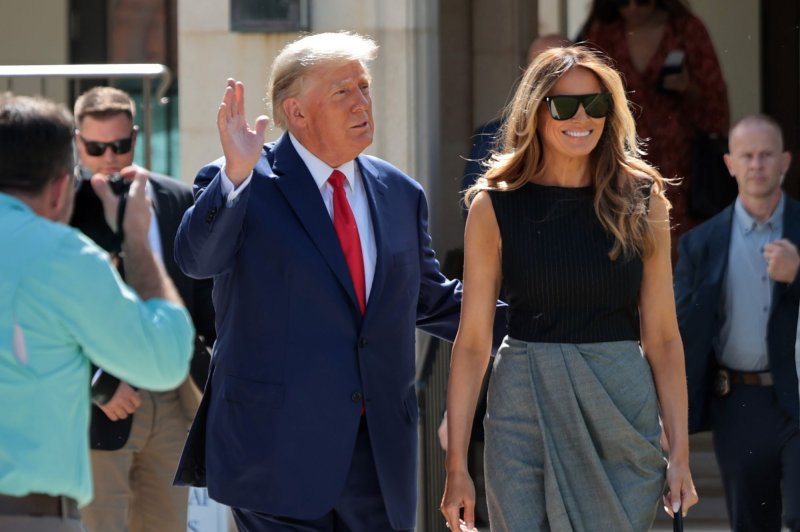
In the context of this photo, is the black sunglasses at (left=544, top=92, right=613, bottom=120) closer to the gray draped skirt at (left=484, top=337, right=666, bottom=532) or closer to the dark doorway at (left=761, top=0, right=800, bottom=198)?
the gray draped skirt at (left=484, top=337, right=666, bottom=532)

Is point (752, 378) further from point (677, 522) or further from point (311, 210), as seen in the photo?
point (311, 210)

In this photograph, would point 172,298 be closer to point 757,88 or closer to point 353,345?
point 353,345

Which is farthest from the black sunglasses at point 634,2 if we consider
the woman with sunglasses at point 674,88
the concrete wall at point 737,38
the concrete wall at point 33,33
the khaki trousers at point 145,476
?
the khaki trousers at point 145,476

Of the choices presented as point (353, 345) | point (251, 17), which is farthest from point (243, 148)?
point (251, 17)

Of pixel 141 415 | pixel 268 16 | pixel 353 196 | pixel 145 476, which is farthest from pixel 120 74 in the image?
pixel 353 196

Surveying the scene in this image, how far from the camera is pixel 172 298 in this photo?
12.1 feet

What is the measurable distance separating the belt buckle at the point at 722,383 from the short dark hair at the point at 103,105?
8.82 feet

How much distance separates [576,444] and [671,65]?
473 centimetres

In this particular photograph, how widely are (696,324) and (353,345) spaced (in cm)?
254

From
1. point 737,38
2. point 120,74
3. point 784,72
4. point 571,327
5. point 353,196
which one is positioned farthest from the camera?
point 737,38

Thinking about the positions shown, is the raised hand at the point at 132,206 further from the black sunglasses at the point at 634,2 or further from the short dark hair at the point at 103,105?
the black sunglasses at the point at 634,2

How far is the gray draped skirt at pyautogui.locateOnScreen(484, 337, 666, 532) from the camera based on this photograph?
15.1ft

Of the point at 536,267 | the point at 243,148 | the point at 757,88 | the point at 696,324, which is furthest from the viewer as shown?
the point at 757,88

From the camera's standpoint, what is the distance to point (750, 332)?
6.85 m
